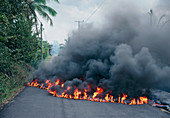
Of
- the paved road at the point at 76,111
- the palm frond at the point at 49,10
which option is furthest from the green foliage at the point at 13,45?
the palm frond at the point at 49,10

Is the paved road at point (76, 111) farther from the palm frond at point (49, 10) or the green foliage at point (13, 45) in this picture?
the palm frond at point (49, 10)

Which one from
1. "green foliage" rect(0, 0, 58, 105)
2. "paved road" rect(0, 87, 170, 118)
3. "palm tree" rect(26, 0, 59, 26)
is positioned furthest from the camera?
"palm tree" rect(26, 0, 59, 26)

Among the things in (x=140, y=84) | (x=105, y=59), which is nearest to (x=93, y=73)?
(x=105, y=59)

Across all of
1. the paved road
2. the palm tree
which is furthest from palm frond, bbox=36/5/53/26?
the paved road

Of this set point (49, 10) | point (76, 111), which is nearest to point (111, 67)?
point (76, 111)

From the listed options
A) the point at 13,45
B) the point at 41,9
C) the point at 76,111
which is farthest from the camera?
the point at 41,9

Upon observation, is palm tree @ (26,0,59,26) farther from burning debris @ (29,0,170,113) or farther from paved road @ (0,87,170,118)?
paved road @ (0,87,170,118)

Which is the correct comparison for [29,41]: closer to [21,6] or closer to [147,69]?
[21,6]

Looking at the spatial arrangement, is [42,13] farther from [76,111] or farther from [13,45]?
[76,111]

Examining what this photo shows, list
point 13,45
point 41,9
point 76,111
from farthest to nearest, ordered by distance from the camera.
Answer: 1. point 41,9
2. point 13,45
3. point 76,111

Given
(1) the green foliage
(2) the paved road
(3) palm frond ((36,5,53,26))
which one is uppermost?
(3) palm frond ((36,5,53,26))

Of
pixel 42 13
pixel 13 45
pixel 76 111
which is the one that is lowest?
pixel 76 111

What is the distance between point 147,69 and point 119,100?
3.41 meters

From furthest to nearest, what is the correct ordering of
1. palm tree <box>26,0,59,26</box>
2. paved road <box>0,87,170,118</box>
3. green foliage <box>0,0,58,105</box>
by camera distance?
palm tree <box>26,0,59,26</box>, green foliage <box>0,0,58,105</box>, paved road <box>0,87,170,118</box>
